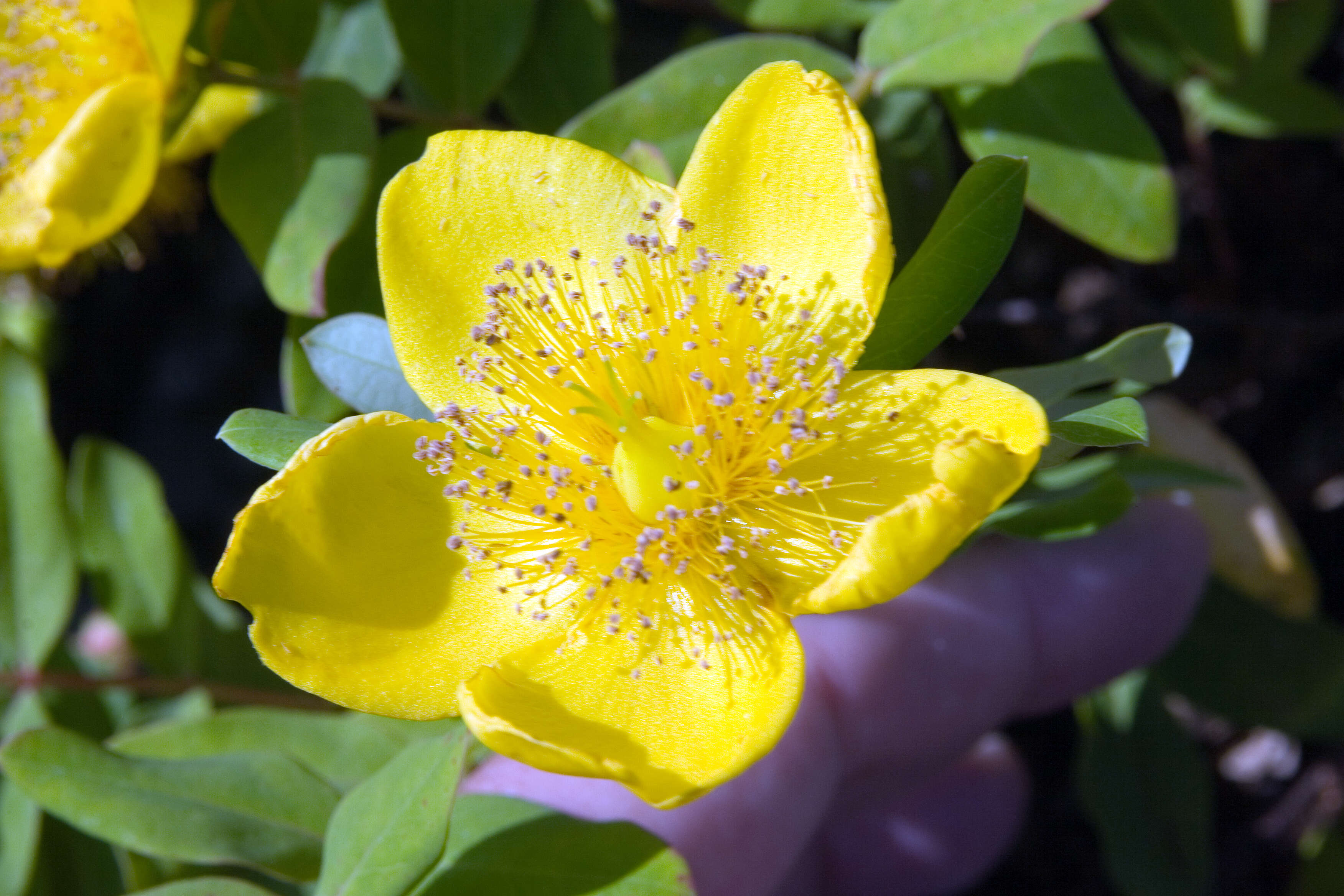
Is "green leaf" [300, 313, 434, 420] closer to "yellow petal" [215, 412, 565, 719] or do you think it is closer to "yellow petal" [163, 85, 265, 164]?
"yellow petal" [215, 412, 565, 719]

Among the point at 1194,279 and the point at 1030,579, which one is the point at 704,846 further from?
the point at 1194,279

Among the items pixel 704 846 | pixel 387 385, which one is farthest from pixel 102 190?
pixel 704 846

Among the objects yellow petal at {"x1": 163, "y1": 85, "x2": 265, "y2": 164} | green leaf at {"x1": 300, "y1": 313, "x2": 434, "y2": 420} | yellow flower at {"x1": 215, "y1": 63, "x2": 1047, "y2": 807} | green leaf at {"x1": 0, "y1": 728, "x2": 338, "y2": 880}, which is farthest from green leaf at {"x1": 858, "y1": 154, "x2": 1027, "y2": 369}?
yellow petal at {"x1": 163, "y1": 85, "x2": 265, "y2": 164}

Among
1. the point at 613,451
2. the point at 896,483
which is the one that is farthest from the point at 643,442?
the point at 896,483

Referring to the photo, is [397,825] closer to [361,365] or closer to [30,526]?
[361,365]

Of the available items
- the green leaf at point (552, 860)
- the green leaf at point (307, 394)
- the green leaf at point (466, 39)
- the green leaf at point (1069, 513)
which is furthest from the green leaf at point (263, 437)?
the green leaf at point (1069, 513)

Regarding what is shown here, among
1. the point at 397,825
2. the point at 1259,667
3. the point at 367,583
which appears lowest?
the point at 1259,667

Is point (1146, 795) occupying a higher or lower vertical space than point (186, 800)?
lower
